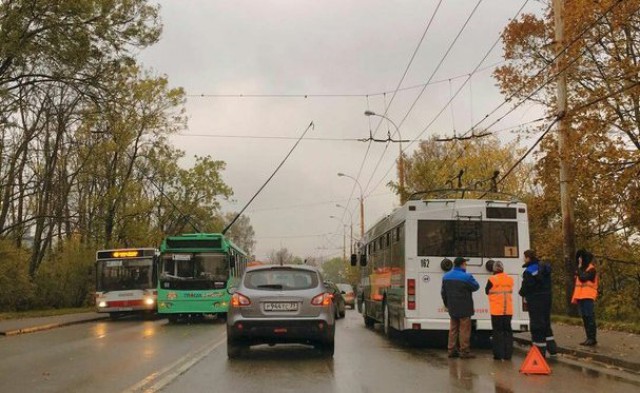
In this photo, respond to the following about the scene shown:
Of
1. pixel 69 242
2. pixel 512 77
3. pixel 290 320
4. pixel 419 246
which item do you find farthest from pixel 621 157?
pixel 69 242

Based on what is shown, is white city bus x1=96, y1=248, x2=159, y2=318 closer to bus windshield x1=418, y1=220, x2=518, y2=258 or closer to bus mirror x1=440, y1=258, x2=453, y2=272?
bus windshield x1=418, y1=220, x2=518, y2=258

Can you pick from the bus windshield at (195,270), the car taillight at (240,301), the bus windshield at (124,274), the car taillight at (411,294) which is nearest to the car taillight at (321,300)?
the car taillight at (240,301)

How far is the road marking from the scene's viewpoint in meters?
8.40

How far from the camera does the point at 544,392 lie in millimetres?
8312

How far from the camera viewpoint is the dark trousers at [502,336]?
11765 millimetres

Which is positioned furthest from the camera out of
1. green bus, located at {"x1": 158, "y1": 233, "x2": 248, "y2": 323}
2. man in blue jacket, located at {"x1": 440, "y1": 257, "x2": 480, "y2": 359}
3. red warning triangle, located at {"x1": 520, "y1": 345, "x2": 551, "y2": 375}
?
green bus, located at {"x1": 158, "y1": 233, "x2": 248, "y2": 323}

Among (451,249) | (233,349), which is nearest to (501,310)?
(451,249)

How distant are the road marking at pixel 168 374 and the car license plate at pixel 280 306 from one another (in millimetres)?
1527

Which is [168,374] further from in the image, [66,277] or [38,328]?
[66,277]

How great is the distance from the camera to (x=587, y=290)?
12.5 m

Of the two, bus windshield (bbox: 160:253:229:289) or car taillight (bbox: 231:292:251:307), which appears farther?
bus windshield (bbox: 160:253:229:289)

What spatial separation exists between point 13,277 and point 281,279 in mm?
21257

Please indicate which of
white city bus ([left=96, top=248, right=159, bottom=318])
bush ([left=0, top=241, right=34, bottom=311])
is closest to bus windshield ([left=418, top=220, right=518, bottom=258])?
white city bus ([left=96, top=248, right=159, bottom=318])

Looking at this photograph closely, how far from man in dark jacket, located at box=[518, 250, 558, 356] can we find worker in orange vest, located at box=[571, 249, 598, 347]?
1169 millimetres
